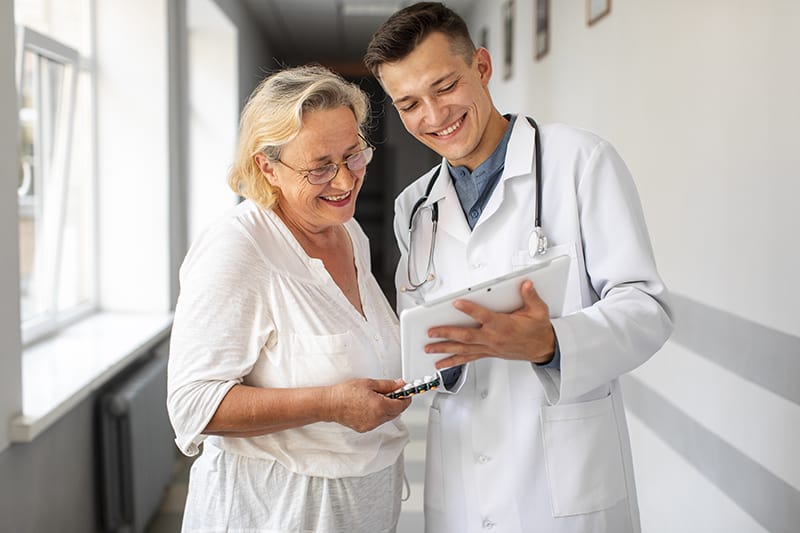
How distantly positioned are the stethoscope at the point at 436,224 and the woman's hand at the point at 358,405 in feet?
1.25

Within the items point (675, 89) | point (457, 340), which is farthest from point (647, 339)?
point (675, 89)

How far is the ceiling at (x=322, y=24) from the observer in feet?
24.4

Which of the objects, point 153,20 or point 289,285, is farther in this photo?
point 153,20

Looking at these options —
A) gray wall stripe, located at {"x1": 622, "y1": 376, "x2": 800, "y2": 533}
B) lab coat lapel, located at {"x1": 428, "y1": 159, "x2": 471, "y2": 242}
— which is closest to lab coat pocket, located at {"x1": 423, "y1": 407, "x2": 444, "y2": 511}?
lab coat lapel, located at {"x1": 428, "y1": 159, "x2": 471, "y2": 242}

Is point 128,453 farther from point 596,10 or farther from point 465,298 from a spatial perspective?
point 596,10

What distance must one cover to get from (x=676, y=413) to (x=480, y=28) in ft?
17.9

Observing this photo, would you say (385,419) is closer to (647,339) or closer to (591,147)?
(647,339)

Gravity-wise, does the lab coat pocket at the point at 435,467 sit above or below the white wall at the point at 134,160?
below

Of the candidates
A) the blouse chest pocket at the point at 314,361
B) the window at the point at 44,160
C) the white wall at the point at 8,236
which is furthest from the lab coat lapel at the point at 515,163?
the window at the point at 44,160

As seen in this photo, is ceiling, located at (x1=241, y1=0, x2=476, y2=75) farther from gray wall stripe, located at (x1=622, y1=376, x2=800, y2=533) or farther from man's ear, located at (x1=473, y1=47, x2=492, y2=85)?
man's ear, located at (x1=473, y1=47, x2=492, y2=85)

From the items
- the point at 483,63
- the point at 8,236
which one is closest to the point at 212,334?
the point at 483,63

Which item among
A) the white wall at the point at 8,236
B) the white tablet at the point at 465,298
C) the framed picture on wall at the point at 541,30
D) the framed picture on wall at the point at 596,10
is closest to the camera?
the white tablet at the point at 465,298

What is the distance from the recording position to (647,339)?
1.42 meters

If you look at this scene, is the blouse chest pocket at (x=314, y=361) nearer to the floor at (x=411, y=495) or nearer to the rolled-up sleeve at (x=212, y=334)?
the rolled-up sleeve at (x=212, y=334)
